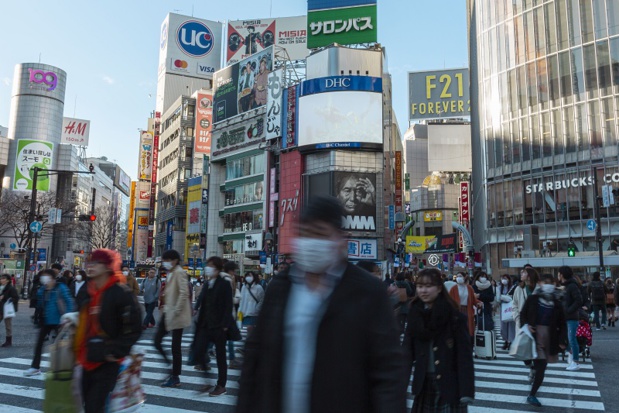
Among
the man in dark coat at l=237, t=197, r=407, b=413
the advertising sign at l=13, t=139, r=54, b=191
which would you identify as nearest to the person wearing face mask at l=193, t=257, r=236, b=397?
the man in dark coat at l=237, t=197, r=407, b=413

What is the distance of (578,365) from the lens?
36.3ft

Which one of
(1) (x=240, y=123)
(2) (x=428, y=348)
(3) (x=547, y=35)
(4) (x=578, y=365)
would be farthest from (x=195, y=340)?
(1) (x=240, y=123)

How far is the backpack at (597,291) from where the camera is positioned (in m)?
18.0

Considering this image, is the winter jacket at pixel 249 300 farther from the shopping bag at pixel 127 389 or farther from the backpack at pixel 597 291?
the backpack at pixel 597 291

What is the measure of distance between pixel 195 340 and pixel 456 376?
176 inches

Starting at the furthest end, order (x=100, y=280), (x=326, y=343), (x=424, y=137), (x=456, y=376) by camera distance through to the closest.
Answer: (x=424, y=137) < (x=100, y=280) < (x=456, y=376) < (x=326, y=343)

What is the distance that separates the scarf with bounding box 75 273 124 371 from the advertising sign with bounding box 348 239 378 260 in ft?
148

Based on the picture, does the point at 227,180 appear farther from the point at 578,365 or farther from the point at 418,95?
the point at 578,365

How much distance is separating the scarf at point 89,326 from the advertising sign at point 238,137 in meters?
54.4

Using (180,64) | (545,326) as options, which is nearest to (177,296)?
(545,326)

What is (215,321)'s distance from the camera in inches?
299

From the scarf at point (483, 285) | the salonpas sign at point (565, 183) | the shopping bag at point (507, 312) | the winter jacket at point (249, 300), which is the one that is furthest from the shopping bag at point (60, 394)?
the salonpas sign at point (565, 183)

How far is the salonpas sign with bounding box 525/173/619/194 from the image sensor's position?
39.0 m

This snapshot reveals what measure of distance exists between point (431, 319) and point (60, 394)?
2717mm
